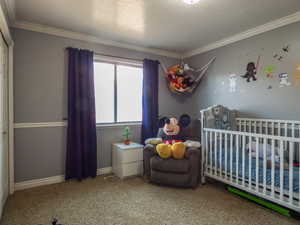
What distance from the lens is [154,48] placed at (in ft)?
11.9

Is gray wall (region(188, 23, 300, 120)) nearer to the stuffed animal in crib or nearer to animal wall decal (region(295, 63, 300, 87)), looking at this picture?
animal wall decal (region(295, 63, 300, 87))

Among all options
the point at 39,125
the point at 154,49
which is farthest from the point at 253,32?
the point at 39,125

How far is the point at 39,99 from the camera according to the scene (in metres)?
2.66

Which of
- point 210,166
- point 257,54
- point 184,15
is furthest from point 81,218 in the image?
point 257,54

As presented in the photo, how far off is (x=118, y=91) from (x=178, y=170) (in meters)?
1.71

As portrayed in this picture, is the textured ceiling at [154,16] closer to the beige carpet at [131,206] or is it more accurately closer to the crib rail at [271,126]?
the crib rail at [271,126]

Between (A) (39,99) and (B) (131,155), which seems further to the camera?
(B) (131,155)

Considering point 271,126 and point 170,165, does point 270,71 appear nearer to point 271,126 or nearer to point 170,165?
point 271,126

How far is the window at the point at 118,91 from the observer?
3191 millimetres

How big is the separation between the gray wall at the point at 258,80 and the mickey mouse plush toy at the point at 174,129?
2.67ft

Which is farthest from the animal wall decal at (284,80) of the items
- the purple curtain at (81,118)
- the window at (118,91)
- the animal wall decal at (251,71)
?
the purple curtain at (81,118)

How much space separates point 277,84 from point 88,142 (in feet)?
9.37

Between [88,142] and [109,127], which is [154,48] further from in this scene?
[88,142]

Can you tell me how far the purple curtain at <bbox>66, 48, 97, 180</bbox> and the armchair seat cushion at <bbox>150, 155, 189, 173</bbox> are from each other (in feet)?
3.34
